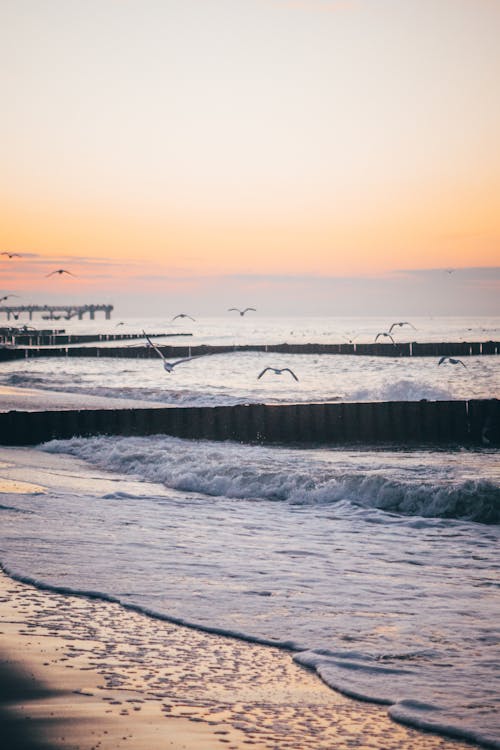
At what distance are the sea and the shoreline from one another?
0.20 metres

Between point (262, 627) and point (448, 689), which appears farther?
point (262, 627)

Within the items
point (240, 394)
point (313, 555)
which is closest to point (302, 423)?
point (313, 555)

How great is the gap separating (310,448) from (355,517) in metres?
7.67

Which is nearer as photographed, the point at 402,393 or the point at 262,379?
the point at 402,393

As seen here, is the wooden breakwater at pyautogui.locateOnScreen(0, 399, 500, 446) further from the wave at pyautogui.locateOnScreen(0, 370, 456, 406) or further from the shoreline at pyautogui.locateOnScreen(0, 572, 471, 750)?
the shoreline at pyautogui.locateOnScreen(0, 572, 471, 750)

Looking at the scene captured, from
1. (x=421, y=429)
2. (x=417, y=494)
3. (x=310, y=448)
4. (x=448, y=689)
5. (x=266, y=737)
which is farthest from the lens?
(x=421, y=429)

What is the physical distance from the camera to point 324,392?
34656mm

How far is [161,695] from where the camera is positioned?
168 inches

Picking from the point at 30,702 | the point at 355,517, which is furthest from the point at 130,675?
the point at 355,517

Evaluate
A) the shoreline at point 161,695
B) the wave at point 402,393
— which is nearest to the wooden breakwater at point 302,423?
the wave at point 402,393

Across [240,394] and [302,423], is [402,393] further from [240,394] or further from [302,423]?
[302,423]

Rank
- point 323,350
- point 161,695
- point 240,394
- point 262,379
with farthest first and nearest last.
Answer: point 323,350, point 262,379, point 240,394, point 161,695

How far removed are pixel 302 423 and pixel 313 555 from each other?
11624 millimetres

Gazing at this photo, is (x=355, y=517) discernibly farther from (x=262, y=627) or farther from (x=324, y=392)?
(x=324, y=392)
